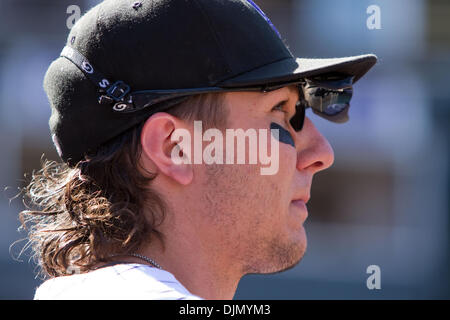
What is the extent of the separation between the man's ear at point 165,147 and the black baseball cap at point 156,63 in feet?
0.15

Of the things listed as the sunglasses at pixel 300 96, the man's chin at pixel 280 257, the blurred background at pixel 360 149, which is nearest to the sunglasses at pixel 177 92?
the sunglasses at pixel 300 96

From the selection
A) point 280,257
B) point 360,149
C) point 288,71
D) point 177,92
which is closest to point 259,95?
point 288,71

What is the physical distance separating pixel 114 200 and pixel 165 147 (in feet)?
0.89

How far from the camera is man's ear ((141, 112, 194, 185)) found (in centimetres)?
227

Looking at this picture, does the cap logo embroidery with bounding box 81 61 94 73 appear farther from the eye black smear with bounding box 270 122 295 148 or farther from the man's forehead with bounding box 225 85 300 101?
→ the eye black smear with bounding box 270 122 295 148

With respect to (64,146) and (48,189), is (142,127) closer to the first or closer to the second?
(64,146)

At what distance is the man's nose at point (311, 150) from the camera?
8.35 feet

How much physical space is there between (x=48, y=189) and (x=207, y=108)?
0.82 meters

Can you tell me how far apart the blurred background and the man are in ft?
17.0

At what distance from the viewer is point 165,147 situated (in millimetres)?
2297

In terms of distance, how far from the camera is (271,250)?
2.38 meters

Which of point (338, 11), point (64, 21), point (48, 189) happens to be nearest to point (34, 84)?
point (64, 21)
